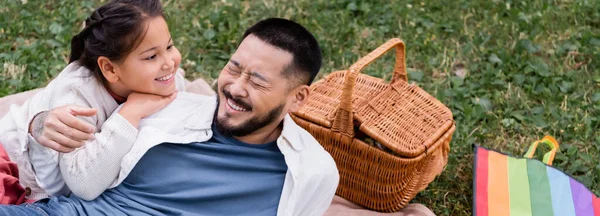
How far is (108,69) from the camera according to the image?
2.93 meters

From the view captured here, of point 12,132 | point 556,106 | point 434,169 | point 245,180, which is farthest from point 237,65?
point 556,106

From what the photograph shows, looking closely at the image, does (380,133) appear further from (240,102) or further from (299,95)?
(240,102)

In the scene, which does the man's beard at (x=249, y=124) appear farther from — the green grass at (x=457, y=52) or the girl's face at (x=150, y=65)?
the green grass at (x=457, y=52)

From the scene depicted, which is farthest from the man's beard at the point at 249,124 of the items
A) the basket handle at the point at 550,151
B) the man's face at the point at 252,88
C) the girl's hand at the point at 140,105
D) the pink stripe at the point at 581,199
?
the basket handle at the point at 550,151

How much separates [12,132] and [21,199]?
0.28m

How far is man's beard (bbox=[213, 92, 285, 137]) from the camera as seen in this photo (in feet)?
9.47

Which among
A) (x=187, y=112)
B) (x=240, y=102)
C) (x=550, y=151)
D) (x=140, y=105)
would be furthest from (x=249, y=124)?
(x=550, y=151)

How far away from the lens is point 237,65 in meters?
2.87

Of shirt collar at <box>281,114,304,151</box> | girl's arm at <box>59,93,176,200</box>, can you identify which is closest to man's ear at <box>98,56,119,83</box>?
girl's arm at <box>59,93,176,200</box>

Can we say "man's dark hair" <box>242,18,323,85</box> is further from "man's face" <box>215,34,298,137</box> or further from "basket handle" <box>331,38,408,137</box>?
"basket handle" <box>331,38,408,137</box>

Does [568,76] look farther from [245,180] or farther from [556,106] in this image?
[245,180]

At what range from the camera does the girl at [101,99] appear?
9.04 feet

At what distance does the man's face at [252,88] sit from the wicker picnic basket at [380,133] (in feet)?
2.31

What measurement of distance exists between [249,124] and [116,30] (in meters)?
0.63
